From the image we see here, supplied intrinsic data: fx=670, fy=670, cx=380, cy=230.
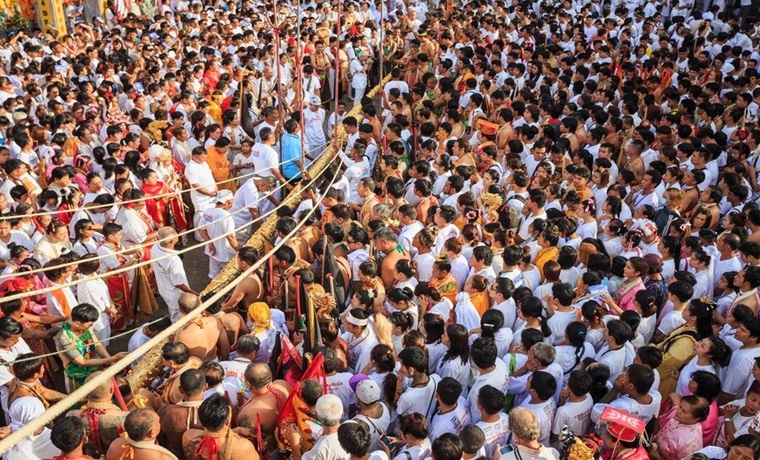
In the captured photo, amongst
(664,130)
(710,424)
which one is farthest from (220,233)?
(664,130)

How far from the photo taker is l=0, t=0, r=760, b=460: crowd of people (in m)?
4.18

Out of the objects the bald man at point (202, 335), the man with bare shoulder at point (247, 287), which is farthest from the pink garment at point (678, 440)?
the man with bare shoulder at point (247, 287)

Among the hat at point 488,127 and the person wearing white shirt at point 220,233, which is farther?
the hat at point 488,127

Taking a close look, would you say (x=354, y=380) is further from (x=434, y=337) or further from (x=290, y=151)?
(x=290, y=151)

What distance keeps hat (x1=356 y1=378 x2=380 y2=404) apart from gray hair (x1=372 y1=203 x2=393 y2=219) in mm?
2648

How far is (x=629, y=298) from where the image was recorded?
214 inches

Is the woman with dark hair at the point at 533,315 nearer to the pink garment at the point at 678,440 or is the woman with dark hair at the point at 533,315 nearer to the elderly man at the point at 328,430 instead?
the pink garment at the point at 678,440

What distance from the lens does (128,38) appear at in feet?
42.3

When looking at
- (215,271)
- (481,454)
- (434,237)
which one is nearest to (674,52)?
(434,237)

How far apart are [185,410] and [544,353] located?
7.73 ft

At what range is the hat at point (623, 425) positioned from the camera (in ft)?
12.5

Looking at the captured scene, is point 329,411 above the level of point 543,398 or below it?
above

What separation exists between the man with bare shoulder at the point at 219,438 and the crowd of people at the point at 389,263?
1 centimetres

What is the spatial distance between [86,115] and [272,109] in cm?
241
